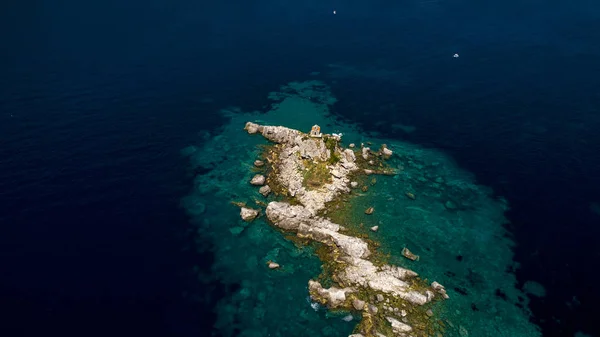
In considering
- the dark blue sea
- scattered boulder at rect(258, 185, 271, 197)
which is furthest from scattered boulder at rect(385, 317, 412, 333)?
scattered boulder at rect(258, 185, 271, 197)

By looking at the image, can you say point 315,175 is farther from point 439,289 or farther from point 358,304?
point 439,289

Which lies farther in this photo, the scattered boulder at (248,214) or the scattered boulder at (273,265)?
the scattered boulder at (248,214)

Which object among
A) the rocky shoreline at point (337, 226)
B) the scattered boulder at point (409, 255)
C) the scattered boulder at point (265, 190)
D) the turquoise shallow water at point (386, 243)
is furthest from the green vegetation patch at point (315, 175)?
the scattered boulder at point (409, 255)

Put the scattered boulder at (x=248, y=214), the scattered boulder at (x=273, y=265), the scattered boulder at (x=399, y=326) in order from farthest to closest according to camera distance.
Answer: the scattered boulder at (x=248, y=214), the scattered boulder at (x=273, y=265), the scattered boulder at (x=399, y=326)

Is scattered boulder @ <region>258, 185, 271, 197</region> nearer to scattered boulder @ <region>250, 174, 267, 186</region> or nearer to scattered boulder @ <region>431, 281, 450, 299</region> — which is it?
scattered boulder @ <region>250, 174, 267, 186</region>

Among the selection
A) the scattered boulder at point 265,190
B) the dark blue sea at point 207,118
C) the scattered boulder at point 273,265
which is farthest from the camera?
the scattered boulder at point 265,190

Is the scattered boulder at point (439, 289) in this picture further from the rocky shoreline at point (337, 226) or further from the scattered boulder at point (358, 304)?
the scattered boulder at point (358, 304)
